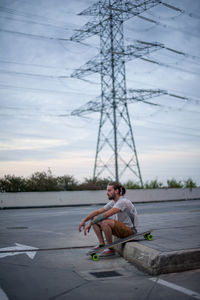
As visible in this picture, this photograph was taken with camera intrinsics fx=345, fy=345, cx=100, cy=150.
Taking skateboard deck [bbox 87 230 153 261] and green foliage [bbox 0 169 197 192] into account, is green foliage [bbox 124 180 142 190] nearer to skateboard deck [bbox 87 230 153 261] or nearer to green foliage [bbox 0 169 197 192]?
green foliage [bbox 0 169 197 192]

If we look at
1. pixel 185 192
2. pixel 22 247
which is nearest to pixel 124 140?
pixel 185 192

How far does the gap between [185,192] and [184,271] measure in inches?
1592

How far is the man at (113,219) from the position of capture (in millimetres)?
6742

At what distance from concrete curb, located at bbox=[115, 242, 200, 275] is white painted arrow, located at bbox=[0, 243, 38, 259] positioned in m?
2.28

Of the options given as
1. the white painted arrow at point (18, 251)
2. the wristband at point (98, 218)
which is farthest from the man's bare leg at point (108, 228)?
the white painted arrow at point (18, 251)

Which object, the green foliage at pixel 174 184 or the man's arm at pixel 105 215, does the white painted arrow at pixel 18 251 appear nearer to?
the man's arm at pixel 105 215

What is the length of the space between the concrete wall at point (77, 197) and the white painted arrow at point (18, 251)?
2392cm

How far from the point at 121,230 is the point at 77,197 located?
2881cm

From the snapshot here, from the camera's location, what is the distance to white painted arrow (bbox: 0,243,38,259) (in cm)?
696

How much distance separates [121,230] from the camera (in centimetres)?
688

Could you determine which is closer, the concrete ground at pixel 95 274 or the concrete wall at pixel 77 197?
the concrete ground at pixel 95 274

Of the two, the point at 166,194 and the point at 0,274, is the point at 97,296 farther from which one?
the point at 166,194

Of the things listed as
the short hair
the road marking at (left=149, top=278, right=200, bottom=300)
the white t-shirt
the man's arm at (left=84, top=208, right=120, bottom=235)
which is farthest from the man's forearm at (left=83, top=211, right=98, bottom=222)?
the road marking at (left=149, top=278, right=200, bottom=300)

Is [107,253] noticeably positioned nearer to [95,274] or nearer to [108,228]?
[108,228]
